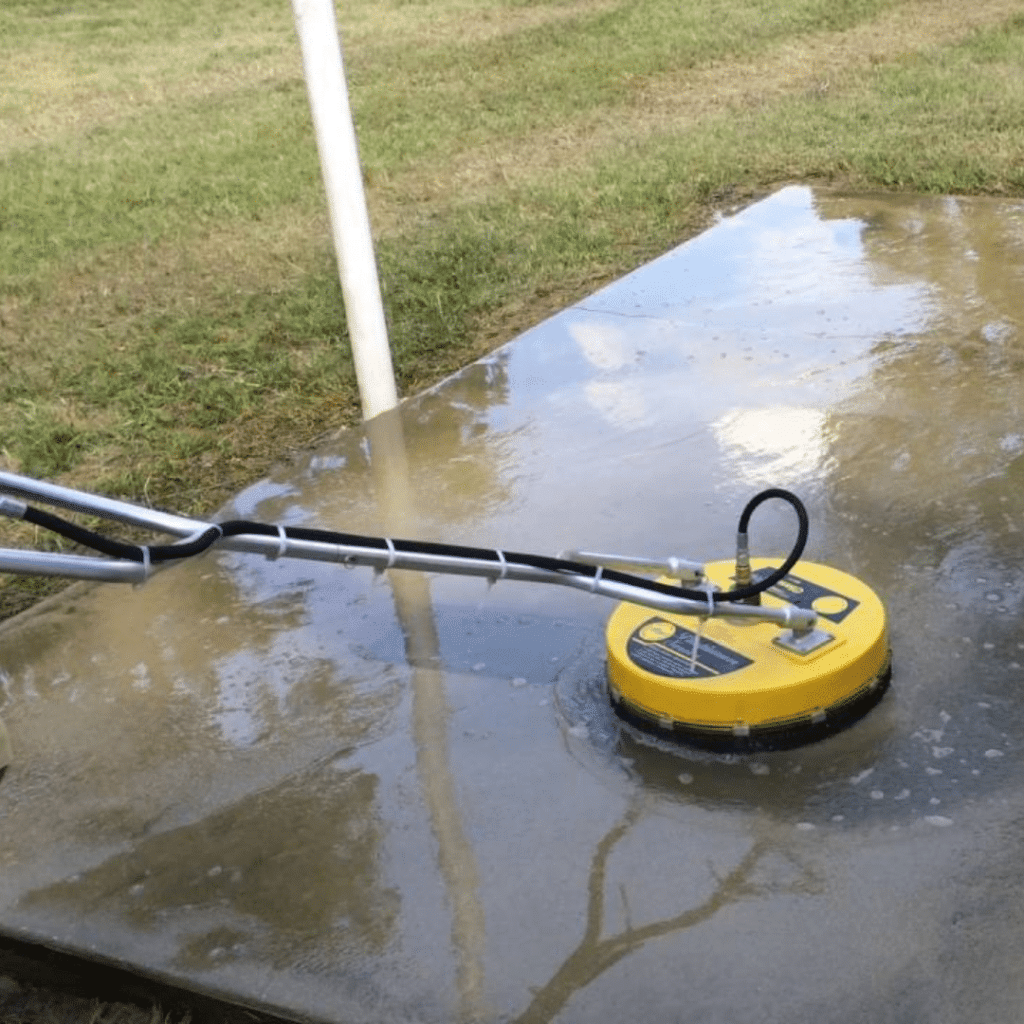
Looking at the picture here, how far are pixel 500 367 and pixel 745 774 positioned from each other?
7.76ft

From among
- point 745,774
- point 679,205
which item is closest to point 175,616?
point 745,774

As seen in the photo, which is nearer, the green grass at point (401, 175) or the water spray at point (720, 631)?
the water spray at point (720, 631)

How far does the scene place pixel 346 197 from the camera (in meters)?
4.26

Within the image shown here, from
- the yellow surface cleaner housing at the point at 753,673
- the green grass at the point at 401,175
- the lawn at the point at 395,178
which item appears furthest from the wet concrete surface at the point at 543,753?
the green grass at the point at 401,175

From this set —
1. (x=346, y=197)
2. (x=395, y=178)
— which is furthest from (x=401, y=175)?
(x=346, y=197)

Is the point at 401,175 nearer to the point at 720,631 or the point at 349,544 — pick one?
the point at 720,631

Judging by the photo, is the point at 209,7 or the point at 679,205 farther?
the point at 209,7

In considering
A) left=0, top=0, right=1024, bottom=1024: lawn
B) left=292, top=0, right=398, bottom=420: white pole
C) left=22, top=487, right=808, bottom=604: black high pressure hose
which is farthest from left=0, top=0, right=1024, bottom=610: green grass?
left=22, top=487, right=808, bottom=604: black high pressure hose

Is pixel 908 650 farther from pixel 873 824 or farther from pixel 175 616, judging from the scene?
pixel 175 616

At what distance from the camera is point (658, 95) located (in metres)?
8.85

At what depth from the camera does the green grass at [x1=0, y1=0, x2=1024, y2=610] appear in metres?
4.87

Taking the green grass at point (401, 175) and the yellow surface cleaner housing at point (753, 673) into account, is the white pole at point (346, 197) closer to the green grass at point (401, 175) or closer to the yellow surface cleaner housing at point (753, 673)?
the green grass at point (401, 175)

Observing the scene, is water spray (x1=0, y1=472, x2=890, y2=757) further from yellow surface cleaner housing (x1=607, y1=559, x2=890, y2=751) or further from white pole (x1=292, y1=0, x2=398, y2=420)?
white pole (x1=292, y1=0, x2=398, y2=420)

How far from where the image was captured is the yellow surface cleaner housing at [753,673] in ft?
8.59
